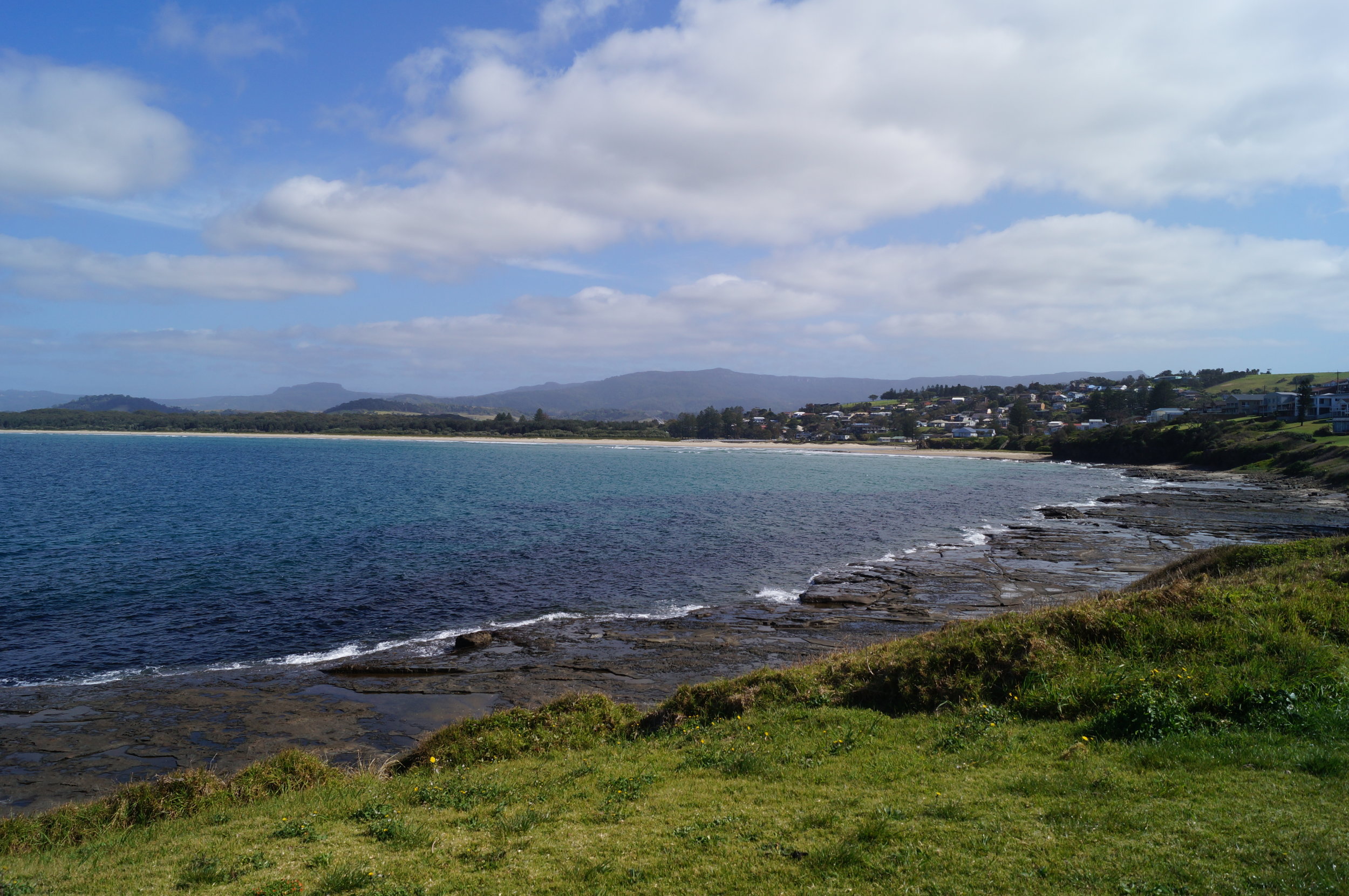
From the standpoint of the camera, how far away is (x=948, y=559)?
38500 millimetres

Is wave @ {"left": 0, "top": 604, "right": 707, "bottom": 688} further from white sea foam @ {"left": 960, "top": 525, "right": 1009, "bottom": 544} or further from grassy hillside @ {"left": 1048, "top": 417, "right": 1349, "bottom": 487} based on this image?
grassy hillside @ {"left": 1048, "top": 417, "right": 1349, "bottom": 487}

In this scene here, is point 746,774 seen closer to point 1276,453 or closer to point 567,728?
point 567,728

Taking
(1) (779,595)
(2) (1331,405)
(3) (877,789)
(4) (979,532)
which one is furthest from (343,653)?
(2) (1331,405)

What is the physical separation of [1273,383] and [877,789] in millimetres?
231836

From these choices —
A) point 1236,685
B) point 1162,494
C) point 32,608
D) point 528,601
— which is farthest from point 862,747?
point 1162,494

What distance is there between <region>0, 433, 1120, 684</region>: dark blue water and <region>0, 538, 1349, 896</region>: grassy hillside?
1386 centimetres

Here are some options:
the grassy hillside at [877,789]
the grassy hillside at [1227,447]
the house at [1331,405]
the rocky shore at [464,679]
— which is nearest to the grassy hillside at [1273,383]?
the house at [1331,405]

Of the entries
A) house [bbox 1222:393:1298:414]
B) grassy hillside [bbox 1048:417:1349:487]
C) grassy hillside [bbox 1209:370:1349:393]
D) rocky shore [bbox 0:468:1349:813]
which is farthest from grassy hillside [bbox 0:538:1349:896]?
grassy hillside [bbox 1209:370:1349:393]

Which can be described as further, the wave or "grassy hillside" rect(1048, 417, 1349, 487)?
"grassy hillside" rect(1048, 417, 1349, 487)

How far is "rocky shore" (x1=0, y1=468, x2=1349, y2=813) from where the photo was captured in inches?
637

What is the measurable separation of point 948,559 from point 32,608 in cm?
4381

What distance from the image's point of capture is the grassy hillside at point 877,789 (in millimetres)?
7059

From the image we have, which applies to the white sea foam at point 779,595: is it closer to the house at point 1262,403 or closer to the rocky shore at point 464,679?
the rocky shore at point 464,679

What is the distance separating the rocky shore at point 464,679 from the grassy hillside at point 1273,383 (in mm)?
174256
